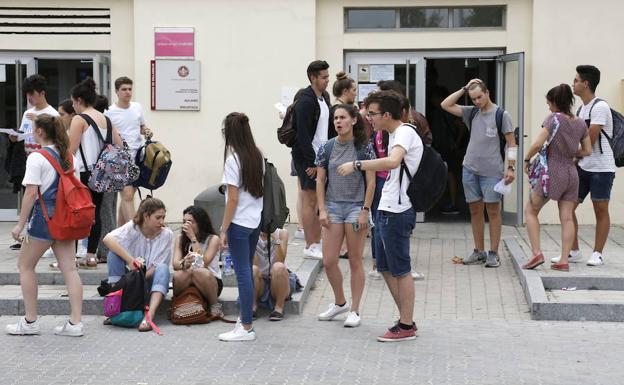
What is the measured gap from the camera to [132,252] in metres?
8.80

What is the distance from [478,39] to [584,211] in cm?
258

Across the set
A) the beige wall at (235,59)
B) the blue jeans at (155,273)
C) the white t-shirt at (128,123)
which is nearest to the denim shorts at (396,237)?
the blue jeans at (155,273)

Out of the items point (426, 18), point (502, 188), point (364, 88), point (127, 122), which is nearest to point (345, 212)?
Answer: point (502, 188)

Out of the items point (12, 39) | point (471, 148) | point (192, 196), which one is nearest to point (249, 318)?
point (471, 148)

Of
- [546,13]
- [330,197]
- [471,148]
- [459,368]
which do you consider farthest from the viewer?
[546,13]

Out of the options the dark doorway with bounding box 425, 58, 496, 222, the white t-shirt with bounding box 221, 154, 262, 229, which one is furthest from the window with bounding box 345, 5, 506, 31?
the white t-shirt with bounding box 221, 154, 262, 229

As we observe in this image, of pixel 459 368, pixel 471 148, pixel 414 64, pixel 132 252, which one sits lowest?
pixel 459 368

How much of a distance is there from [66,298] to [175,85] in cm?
590

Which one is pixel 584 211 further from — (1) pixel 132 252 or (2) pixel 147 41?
(1) pixel 132 252

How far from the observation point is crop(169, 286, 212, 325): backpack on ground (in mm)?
8602

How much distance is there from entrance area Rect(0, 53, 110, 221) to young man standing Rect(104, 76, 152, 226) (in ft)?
11.7

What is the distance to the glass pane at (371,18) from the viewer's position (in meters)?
14.5

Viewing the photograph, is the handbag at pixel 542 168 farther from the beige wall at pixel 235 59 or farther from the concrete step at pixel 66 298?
the beige wall at pixel 235 59

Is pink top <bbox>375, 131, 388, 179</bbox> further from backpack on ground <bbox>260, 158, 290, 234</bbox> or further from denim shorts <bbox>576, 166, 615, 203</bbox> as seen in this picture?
denim shorts <bbox>576, 166, 615, 203</bbox>
